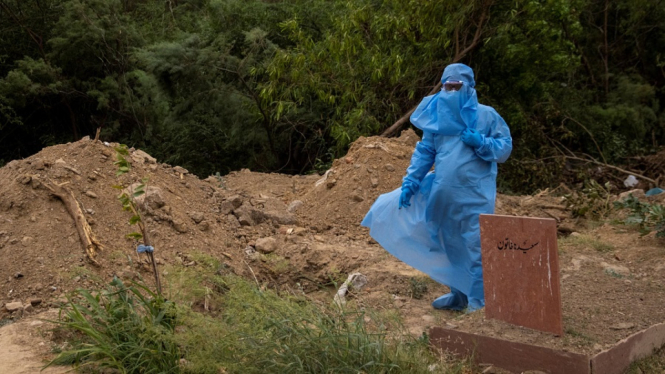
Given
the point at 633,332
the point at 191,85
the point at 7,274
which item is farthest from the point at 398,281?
A: the point at 191,85

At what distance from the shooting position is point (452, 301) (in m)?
5.45

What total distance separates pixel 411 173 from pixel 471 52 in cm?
675

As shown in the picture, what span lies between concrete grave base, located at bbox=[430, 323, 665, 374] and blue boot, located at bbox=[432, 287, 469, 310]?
1201 mm

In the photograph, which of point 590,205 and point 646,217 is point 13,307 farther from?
point 590,205

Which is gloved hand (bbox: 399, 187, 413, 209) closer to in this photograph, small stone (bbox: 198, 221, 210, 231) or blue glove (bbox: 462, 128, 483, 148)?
blue glove (bbox: 462, 128, 483, 148)

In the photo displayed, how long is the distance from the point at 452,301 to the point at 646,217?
8.49 ft

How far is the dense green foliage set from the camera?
11.2m

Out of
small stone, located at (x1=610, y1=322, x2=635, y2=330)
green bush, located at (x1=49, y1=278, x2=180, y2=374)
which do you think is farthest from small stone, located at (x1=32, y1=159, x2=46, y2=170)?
small stone, located at (x1=610, y1=322, x2=635, y2=330)

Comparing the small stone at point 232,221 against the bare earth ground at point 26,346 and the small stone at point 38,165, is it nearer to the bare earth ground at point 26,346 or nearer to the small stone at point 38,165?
the small stone at point 38,165

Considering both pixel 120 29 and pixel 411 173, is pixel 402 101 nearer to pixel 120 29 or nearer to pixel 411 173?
pixel 120 29

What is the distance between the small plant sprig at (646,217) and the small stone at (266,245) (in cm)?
318

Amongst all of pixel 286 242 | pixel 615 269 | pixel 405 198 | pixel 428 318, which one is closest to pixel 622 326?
pixel 428 318

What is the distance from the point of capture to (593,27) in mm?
15680

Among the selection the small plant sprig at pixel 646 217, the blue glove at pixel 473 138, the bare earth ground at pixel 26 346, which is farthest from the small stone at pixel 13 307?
the small plant sprig at pixel 646 217
